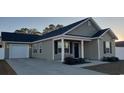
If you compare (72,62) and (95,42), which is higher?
(95,42)

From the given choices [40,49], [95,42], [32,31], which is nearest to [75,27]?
→ [95,42]

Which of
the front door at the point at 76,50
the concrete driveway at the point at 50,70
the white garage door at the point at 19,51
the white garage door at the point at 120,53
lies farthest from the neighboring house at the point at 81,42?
the concrete driveway at the point at 50,70

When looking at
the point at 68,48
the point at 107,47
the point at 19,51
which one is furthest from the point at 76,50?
the point at 19,51

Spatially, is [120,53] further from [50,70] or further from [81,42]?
[50,70]

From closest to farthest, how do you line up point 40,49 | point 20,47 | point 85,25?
point 85,25 → point 40,49 → point 20,47

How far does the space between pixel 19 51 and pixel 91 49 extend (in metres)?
11.7

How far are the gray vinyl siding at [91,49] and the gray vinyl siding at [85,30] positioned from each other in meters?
1.27

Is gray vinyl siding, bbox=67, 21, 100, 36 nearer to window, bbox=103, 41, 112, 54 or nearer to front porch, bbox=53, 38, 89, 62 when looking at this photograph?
front porch, bbox=53, 38, 89, 62

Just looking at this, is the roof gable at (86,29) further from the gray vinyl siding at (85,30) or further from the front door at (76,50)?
the front door at (76,50)

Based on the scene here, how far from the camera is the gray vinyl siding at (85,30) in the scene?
19.3 m
